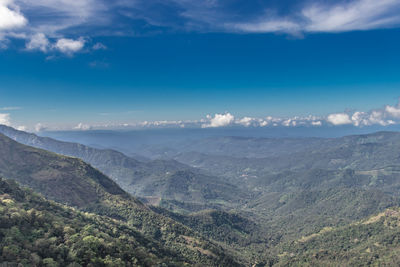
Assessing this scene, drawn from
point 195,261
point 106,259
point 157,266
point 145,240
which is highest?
point 106,259

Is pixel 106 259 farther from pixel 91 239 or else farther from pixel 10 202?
pixel 10 202

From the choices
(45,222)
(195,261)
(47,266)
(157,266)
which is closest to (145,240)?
(195,261)

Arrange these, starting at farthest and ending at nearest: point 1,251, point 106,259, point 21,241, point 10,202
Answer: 1. point 10,202
2. point 106,259
3. point 21,241
4. point 1,251

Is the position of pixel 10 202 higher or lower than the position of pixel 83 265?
higher

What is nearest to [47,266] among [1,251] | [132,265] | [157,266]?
[1,251]

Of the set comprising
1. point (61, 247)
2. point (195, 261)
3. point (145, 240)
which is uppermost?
point (61, 247)

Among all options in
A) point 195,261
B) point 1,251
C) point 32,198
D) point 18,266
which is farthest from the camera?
point 195,261

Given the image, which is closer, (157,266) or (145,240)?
(157,266)

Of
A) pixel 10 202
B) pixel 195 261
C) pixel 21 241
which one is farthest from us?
pixel 195 261

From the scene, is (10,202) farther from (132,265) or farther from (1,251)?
(132,265)
